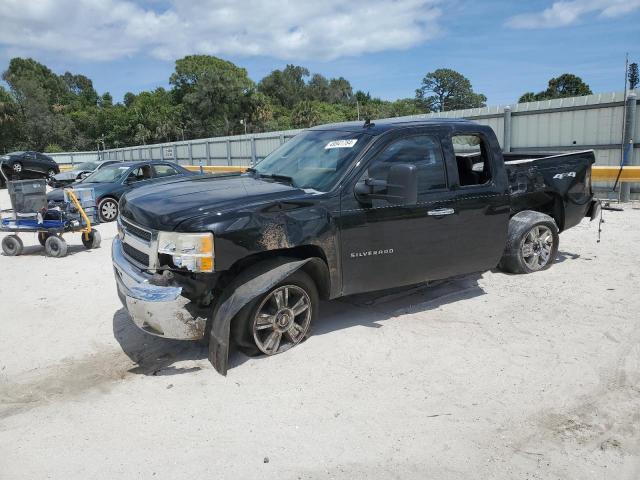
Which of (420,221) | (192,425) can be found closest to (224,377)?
(192,425)

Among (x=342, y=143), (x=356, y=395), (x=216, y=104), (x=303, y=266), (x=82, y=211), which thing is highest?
(x=216, y=104)

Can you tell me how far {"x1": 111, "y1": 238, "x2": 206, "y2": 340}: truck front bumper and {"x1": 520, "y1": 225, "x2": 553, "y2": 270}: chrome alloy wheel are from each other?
4359 millimetres

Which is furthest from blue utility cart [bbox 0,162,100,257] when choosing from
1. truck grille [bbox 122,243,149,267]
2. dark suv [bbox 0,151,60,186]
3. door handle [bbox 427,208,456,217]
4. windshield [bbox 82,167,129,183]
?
dark suv [bbox 0,151,60,186]

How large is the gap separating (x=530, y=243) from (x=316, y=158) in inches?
129

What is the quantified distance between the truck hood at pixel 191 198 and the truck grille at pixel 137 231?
0.06 meters

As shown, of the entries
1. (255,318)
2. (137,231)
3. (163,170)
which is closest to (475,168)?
(255,318)

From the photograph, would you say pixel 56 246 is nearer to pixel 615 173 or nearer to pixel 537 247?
pixel 537 247

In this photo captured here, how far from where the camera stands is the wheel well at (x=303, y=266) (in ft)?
13.2

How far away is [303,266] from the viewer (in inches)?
169

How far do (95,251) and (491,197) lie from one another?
22.5ft

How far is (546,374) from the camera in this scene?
3947 millimetres

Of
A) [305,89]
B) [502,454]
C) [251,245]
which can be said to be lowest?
[502,454]

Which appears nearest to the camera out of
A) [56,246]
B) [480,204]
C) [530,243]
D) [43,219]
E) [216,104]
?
[480,204]

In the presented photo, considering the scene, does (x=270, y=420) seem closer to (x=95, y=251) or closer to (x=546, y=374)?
(x=546, y=374)
